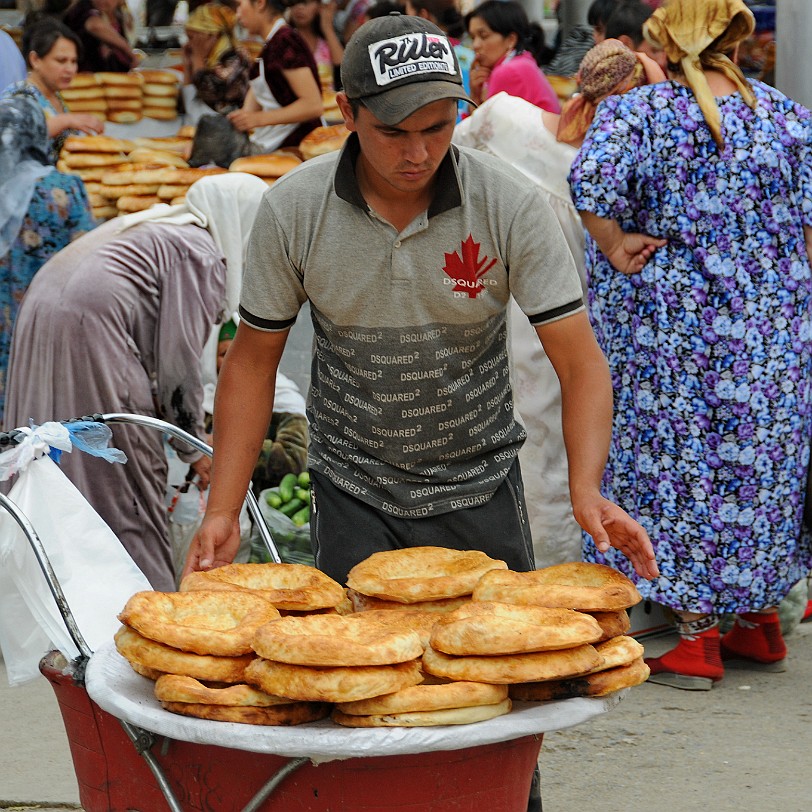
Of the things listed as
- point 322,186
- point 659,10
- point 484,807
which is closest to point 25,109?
point 659,10

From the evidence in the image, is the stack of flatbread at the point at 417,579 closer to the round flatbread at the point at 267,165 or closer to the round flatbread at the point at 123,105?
the round flatbread at the point at 267,165

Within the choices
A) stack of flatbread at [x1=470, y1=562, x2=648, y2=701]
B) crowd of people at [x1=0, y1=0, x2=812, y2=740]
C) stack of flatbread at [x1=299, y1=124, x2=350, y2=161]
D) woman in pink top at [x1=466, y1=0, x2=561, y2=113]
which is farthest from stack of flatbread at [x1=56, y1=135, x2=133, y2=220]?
stack of flatbread at [x1=470, y1=562, x2=648, y2=701]

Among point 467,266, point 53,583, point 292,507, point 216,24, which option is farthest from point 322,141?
point 53,583

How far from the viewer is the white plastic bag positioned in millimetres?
2639

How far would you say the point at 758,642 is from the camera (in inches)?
171

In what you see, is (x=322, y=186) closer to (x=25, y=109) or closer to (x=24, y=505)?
(x=24, y=505)

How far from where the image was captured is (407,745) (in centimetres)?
166

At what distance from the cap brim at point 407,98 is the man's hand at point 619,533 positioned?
0.79m

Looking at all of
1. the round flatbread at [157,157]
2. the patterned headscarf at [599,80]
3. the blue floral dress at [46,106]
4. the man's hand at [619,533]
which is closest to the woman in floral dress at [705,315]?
the patterned headscarf at [599,80]

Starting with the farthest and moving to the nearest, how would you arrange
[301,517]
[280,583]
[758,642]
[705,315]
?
[301,517] → [758,642] → [705,315] → [280,583]

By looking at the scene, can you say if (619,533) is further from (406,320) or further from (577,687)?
(406,320)

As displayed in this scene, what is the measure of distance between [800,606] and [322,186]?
118 inches

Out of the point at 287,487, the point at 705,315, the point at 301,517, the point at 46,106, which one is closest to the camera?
the point at 705,315

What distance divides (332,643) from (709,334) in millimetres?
2494
